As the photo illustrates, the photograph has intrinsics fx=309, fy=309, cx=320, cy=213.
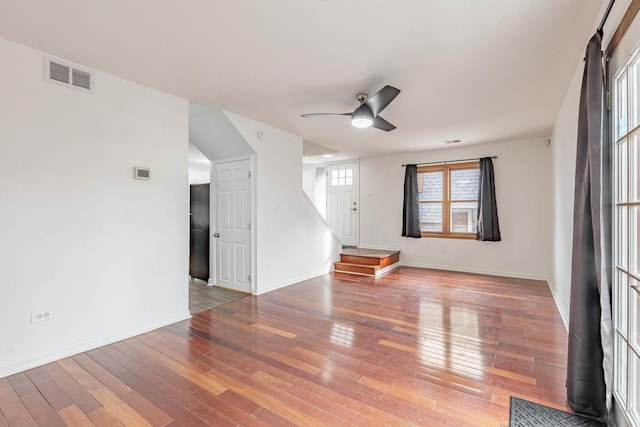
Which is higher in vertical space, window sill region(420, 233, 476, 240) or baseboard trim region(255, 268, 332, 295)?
window sill region(420, 233, 476, 240)

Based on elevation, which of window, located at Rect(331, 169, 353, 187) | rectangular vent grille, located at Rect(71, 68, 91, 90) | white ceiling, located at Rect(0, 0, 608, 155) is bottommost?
window, located at Rect(331, 169, 353, 187)

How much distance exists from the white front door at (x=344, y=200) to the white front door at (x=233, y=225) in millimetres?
3572

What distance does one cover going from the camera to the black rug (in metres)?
1.86

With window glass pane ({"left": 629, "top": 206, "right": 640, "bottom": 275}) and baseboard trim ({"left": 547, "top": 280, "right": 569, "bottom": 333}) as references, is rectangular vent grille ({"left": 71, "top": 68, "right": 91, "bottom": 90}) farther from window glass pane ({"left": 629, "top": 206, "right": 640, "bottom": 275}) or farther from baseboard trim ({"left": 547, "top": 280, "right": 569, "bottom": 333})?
baseboard trim ({"left": 547, "top": 280, "right": 569, "bottom": 333})

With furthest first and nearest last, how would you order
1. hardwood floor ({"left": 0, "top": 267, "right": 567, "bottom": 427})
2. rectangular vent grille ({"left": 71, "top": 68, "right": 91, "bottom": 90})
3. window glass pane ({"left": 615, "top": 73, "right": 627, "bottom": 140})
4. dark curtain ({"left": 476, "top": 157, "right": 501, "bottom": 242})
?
dark curtain ({"left": 476, "top": 157, "right": 501, "bottom": 242}), rectangular vent grille ({"left": 71, "top": 68, "right": 91, "bottom": 90}), hardwood floor ({"left": 0, "top": 267, "right": 567, "bottom": 427}), window glass pane ({"left": 615, "top": 73, "right": 627, "bottom": 140})

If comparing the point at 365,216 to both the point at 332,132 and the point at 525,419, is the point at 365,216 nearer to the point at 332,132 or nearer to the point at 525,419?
the point at 332,132

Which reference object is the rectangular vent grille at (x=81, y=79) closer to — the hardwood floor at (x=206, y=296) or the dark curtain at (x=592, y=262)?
the hardwood floor at (x=206, y=296)

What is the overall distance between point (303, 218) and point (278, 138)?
1510 millimetres

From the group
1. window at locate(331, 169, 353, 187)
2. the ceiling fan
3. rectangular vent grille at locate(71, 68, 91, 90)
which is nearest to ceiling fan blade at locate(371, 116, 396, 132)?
the ceiling fan

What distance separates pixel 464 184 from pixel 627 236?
15.9 ft

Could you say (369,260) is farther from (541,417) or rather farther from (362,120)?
(541,417)

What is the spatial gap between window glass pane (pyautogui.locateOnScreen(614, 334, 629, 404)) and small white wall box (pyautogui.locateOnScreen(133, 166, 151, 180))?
4.10 meters

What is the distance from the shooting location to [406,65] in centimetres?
281

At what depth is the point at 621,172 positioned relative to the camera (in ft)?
5.72
